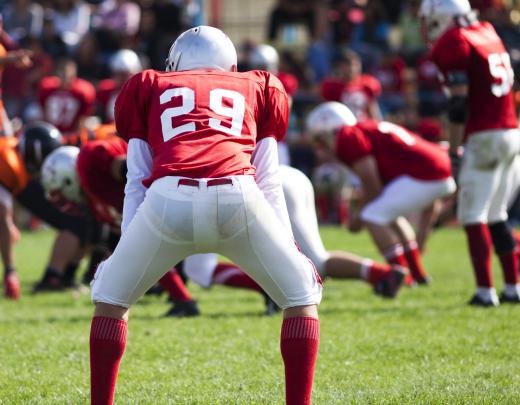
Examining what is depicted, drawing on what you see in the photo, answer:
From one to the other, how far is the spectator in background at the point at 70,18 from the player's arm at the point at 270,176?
12.3 metres

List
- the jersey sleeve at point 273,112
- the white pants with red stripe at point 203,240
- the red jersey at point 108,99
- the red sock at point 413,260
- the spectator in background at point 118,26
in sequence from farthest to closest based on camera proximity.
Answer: the spectator in background at point 118,26 → the red jersey at point 108,99 → the red sock at point 413,260 → the jersey sleeve at point 273,112 → the white pants with red stripe at point 203,240

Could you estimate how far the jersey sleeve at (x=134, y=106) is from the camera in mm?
3416

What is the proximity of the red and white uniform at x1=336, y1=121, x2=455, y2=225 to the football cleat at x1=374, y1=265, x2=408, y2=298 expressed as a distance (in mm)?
992

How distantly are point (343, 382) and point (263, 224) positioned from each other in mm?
1129

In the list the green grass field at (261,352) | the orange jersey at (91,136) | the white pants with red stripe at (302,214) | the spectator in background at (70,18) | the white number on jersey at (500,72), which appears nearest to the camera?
the green grass field at (261,352)

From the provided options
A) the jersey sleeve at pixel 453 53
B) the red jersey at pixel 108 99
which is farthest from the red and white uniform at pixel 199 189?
the red jersey at pixel 108 99

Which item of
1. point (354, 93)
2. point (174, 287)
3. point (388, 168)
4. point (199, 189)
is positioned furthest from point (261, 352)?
point (354, 93)

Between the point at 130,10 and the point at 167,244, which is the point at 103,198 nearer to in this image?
the point at 167,244

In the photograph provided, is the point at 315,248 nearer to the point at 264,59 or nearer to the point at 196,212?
the point at 196,212

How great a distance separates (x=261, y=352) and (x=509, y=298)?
2130mm

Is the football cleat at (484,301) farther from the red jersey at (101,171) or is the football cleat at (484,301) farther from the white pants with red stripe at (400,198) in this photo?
the red jersey at (101,171)

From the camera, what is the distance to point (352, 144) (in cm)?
708

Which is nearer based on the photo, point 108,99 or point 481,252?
point 481,252

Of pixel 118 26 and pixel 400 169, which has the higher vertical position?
pixel 400 169
